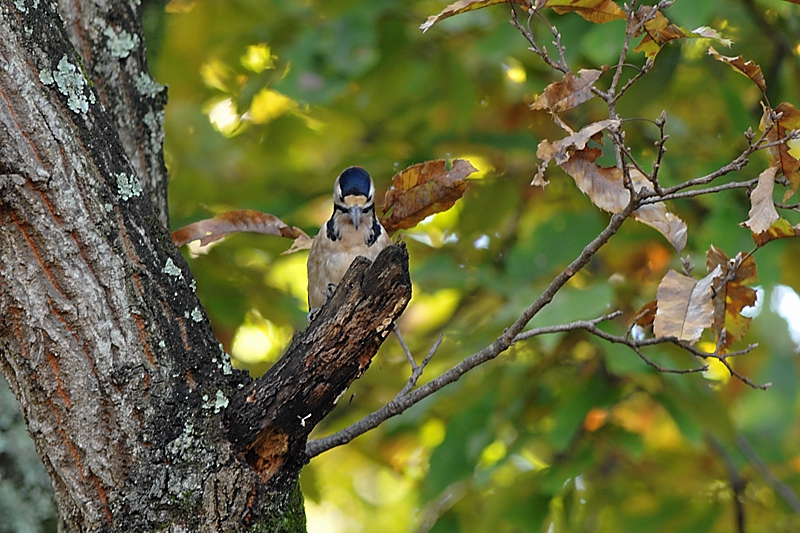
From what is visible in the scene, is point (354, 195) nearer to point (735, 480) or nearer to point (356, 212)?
point (356, 212)

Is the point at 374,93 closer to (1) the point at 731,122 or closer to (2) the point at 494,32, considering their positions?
(2) the point at 494,32

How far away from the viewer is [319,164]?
21.1ft

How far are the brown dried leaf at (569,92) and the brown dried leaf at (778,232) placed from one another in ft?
1.75

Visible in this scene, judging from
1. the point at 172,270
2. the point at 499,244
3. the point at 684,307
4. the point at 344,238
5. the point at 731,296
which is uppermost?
the point at 499,244

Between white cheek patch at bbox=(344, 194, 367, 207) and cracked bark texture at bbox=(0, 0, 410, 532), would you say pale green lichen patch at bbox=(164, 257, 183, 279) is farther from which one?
white cheek patch at bbox=(344, 194, 367, 207)

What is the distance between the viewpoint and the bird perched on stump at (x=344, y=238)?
139 inches

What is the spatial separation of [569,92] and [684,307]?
22.7 inches

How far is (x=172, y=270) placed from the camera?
7.50 feet

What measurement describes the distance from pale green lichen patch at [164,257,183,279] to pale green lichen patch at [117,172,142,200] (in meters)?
0.19

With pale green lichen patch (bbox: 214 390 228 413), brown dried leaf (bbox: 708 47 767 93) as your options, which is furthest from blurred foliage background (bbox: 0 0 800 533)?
pale green lichen patch (bbox: 214 390 228 413)

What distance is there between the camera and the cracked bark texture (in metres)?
2.08

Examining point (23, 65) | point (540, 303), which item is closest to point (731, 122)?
point (540, 303)

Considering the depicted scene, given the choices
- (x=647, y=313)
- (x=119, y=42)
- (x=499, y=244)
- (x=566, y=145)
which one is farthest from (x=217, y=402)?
(x=499, y=244)

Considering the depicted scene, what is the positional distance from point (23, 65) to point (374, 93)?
123 inches
